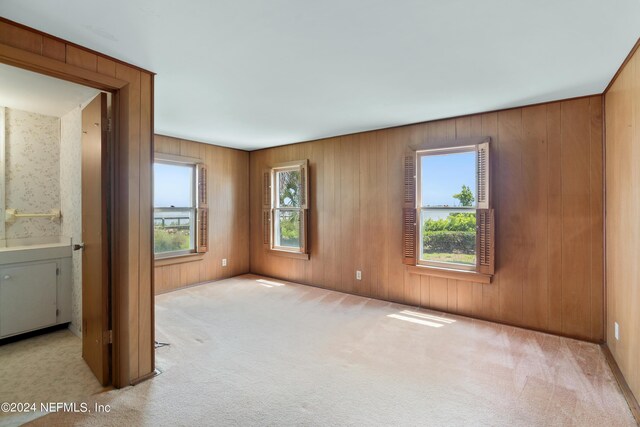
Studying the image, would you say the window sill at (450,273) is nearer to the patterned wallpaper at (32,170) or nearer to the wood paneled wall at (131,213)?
the wood paneled wall at (131,213)

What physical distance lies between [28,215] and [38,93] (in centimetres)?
130

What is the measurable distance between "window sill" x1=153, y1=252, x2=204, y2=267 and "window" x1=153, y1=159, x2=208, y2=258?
0.21ft

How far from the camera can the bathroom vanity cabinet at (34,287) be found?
9.27 feet

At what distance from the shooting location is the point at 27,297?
295cm

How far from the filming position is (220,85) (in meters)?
2.68

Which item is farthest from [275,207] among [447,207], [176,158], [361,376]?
[361,376]

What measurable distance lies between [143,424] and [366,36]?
8.79 feet

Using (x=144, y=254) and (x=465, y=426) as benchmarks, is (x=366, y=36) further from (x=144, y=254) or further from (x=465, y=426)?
(x=465, y=426)

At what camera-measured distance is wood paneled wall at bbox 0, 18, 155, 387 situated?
216 centimetres

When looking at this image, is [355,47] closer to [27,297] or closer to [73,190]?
[73,190]

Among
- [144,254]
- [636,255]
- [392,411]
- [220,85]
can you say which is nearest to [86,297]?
[144,254]

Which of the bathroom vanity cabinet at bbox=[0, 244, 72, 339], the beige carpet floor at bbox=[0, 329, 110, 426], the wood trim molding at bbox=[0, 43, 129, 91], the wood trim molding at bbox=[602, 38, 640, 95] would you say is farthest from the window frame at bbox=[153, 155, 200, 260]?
the wood trim molding at bbox=[602, 38, 640, 95]

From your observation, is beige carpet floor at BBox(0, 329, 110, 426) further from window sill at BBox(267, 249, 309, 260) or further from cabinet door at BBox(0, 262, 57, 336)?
window sill at BBox(267, 249, 309, 260)

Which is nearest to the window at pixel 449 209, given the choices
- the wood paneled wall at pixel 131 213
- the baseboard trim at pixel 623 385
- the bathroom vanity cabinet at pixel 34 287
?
the baseboard trim at pixel 623 385
